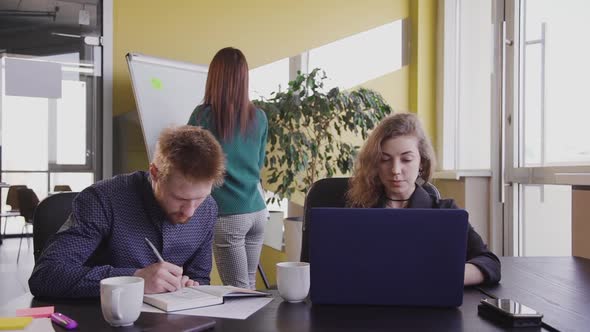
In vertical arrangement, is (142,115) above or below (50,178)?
above

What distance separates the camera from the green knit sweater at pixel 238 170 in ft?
7.52

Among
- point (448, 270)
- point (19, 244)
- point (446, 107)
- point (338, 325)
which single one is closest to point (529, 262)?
point (448, 270)

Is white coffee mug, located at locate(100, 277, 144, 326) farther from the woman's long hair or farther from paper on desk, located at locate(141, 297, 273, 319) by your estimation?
the woman's long hair

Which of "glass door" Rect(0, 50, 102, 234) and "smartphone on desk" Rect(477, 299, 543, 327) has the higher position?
"glass door" Rect(0, 50, 102, 234)

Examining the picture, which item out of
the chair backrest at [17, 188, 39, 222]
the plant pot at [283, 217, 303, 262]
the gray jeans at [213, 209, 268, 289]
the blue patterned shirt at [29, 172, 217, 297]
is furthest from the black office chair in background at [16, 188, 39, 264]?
the blue patterned shirt at [29, 172, 217, 297]

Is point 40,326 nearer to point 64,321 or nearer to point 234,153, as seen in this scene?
point 64,321

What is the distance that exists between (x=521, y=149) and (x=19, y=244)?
2.75 metres

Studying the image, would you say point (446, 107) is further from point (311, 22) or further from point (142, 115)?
point (142, 115)

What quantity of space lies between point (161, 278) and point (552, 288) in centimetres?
85

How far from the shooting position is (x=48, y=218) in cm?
146

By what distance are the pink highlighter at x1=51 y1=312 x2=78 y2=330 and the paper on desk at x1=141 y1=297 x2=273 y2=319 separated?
137mm

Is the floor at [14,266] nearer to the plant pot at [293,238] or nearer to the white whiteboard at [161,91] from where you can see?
the white whiteboard at [161,91]

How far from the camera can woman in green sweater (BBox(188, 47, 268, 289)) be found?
7.54ft

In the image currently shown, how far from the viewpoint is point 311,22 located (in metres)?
3.75
